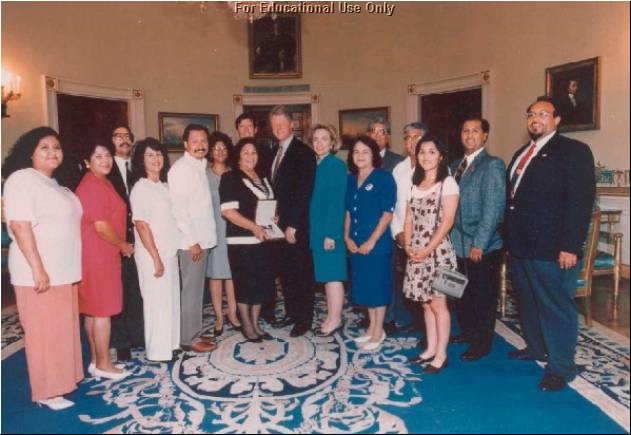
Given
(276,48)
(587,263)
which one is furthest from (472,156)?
(276,48)

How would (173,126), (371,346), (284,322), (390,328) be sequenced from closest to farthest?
(371,346), (390,328), (284,322), (173,126)

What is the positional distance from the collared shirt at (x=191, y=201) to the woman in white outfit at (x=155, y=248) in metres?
0.09

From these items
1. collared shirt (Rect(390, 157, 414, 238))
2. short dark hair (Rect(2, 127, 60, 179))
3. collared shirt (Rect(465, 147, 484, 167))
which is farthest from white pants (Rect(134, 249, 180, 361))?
collared shirt (Rect(465, 147, 484, 167))

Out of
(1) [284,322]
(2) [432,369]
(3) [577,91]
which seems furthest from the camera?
(3) [577,91]

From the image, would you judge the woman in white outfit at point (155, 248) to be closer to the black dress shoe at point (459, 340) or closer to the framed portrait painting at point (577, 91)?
the black dress shoe at point (459, 340)

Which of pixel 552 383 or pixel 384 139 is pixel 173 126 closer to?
pixel 384 139

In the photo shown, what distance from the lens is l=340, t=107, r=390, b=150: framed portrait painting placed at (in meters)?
8.62

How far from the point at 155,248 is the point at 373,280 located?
1558mm

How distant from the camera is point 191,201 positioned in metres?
3.46

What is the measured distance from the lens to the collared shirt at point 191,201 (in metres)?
3.41

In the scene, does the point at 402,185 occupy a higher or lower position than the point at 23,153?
lower

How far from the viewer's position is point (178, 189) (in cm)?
341

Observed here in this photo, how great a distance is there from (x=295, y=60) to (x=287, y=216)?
5871mm

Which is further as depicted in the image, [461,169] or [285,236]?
[285,236]
